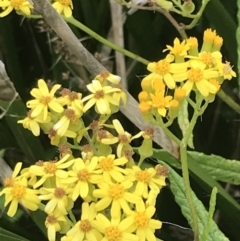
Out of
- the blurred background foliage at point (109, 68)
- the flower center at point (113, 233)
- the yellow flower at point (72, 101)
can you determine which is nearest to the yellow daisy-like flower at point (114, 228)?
the flower center at point (113, 233)

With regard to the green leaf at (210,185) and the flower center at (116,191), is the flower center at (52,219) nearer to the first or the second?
the flower center at (116,191)

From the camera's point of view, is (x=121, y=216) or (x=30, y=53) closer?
(x=121, y=216)

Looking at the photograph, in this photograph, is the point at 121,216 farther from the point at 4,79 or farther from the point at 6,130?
the point at 6,130

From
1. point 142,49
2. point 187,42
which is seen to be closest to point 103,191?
point 187,42

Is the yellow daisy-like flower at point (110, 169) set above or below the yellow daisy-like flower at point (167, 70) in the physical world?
below

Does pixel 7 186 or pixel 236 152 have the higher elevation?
pixel 7 186

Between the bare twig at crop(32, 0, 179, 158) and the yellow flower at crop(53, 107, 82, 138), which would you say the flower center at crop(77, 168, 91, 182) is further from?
the bare twig at crop(32, 0, 179, 158)
